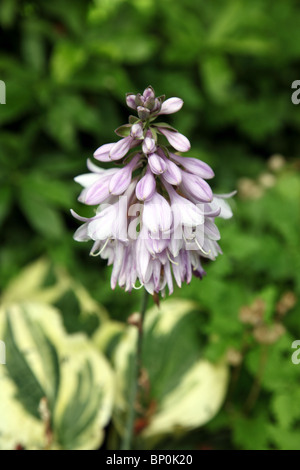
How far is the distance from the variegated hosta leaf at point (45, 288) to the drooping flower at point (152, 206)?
1154mm

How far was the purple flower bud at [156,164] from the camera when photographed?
4.12 feet

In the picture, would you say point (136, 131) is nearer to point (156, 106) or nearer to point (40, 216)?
point (156, 106)

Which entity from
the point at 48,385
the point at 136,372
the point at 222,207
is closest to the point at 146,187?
the point at 222,207

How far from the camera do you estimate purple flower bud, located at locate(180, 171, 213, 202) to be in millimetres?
1310

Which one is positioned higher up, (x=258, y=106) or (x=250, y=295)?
(x=258, y=106)

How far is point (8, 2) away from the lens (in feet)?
8.59

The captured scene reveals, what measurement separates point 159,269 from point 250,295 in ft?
4.02

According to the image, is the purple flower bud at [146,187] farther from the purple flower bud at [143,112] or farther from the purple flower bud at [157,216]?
the purple flower bud at [143,112]

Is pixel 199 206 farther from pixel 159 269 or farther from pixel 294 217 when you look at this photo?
pixel 294 217

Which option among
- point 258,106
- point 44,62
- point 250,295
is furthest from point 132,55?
point 250,295

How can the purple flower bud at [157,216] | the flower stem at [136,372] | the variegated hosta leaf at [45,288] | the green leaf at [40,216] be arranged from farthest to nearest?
1. the green leaf at [40,216]
2. the variegated hosta leaf at [45,288]
3. the flower stem at [136,372]
4. the purple flower bud at [157,216]

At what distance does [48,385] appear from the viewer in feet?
6.77

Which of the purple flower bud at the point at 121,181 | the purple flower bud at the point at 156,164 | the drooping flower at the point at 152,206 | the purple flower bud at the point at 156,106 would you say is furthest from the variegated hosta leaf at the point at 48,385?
the purple flower bud at the point at 156,106

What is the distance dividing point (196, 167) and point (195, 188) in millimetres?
81
